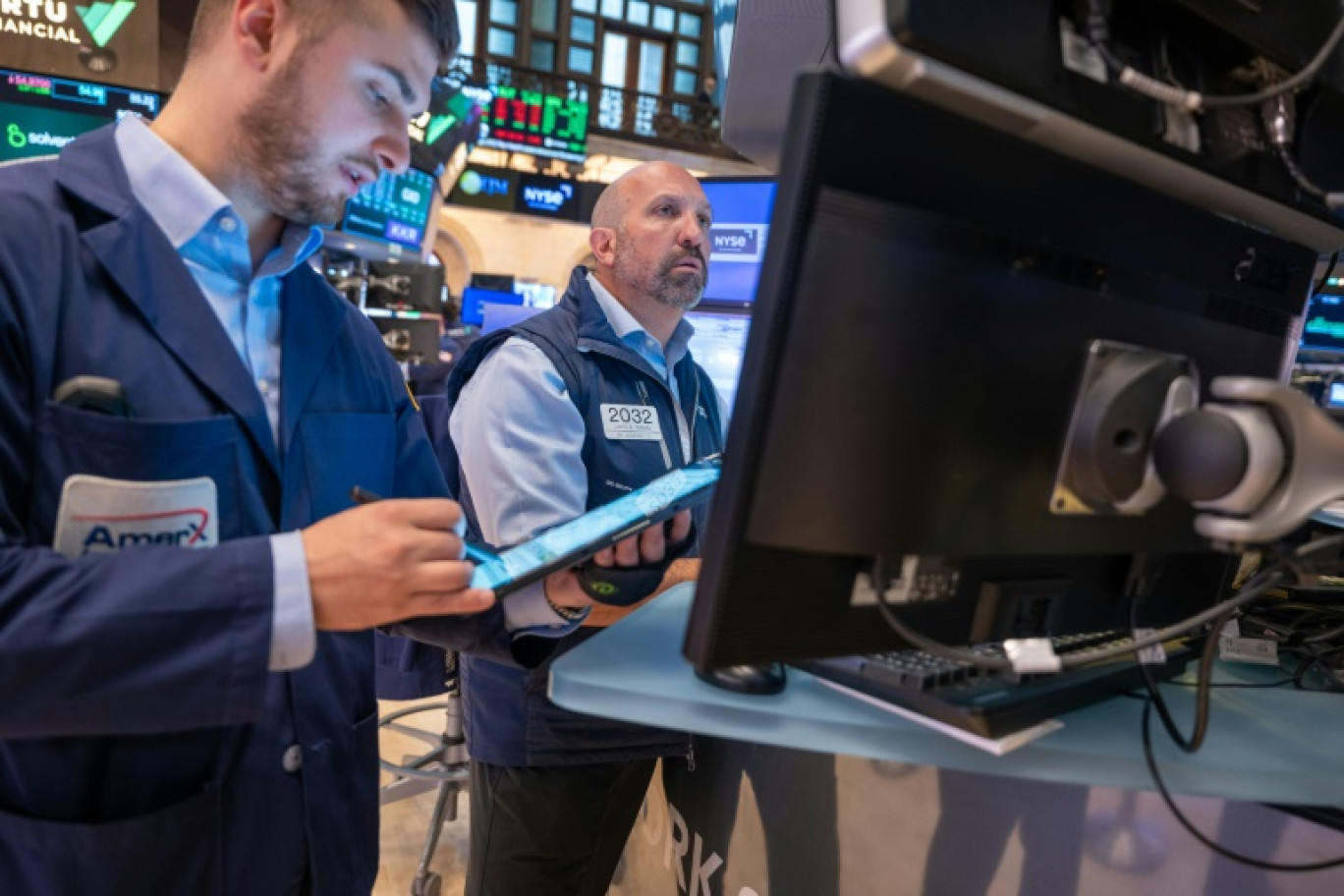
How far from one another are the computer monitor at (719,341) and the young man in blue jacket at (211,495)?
2.24 metres

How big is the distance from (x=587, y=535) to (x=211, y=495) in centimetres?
41

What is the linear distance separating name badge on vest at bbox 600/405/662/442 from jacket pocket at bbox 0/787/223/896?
3.40 ft

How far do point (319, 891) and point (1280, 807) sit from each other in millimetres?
1102

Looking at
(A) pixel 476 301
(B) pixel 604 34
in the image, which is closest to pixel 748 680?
(A) pixel 476 301

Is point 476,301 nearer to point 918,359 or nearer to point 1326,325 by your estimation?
point 1326,325

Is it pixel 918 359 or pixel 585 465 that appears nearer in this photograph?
pixel 918 359

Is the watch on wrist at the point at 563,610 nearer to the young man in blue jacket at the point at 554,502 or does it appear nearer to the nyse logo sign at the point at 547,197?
the young man in blue jacket at the point at 554,502

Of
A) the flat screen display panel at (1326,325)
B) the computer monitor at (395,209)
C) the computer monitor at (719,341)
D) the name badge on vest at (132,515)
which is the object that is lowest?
the name badge on vest at (132,515)

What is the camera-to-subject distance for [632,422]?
1.87m

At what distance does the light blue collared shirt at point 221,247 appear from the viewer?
3.38 feet

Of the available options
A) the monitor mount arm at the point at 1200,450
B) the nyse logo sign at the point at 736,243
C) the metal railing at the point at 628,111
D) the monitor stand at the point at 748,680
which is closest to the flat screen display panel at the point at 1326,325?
the nyse logo sign at the point at 736,243

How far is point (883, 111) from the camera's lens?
0.61 metres

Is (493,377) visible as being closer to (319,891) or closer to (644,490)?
(644,490)

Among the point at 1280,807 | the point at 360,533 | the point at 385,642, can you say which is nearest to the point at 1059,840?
the point at 1280,807
